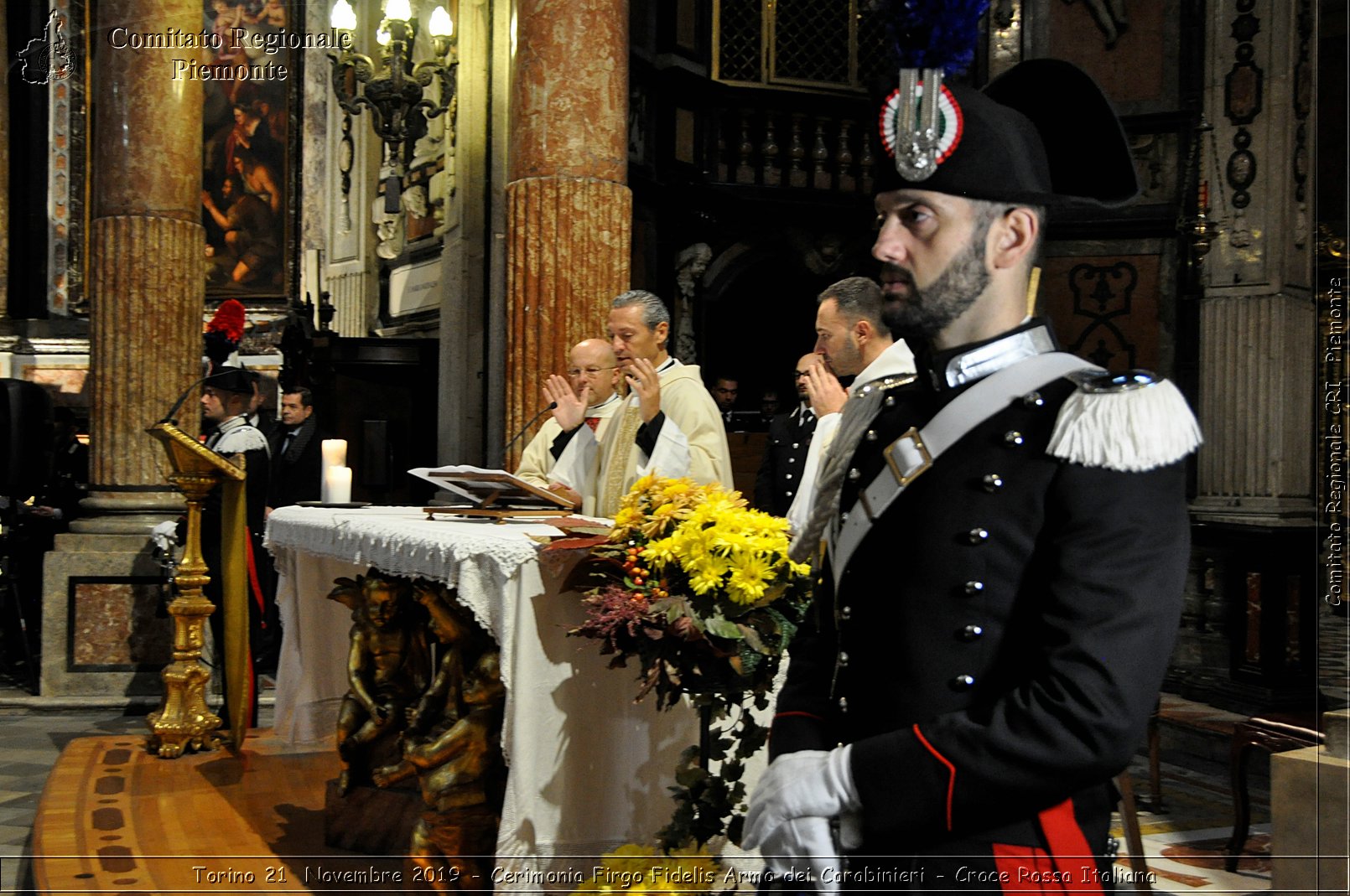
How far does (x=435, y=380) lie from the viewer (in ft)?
27.7

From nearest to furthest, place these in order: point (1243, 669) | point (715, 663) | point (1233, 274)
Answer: point (715, 663)
point (1243, 669)
point (1233, 274)

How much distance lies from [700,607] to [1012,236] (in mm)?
1449

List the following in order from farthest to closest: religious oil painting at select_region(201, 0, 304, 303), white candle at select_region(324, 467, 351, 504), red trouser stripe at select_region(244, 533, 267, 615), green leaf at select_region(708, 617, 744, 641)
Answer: religious oil painting at select_region(201, 0, 304, 303) < red trouser stripe at select_region(244, 533, 267, 615) < white candle at select_region(324, 467, 351, 504) < green leaf at select_region(708, 617, 744, 641)

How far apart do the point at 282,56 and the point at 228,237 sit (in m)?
1.95

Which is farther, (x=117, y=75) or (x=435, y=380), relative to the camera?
(x=435, y=380)

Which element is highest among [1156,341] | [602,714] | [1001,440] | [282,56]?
[282,56]

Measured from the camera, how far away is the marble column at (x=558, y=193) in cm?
630

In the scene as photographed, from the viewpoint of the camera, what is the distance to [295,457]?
7957 millimetres

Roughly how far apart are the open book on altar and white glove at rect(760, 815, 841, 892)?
2249mm

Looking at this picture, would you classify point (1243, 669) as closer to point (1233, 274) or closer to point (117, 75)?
point (1233, 274)

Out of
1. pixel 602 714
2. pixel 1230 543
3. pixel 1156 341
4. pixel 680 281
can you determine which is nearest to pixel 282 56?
pixel 680 281

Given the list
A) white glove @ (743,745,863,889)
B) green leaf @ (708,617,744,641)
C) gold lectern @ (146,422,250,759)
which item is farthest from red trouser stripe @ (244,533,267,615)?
white glove @ (743,745,863,889)

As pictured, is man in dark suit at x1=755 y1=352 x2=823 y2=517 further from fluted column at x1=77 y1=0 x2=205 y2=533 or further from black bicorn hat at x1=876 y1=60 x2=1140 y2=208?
black bicorn hat at x1=876 y1=60 x2=1140 y2=208

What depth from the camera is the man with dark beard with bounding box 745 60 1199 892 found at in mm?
1468
